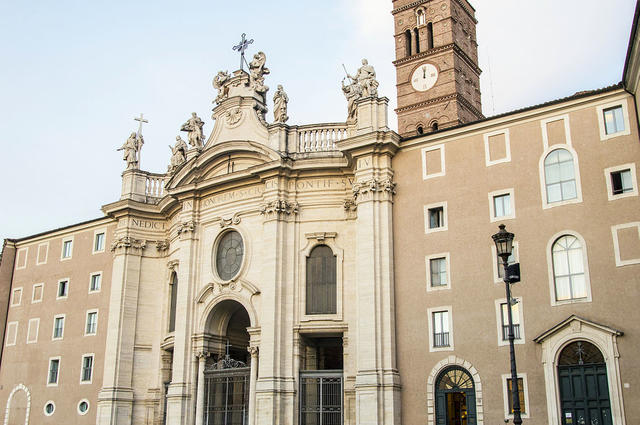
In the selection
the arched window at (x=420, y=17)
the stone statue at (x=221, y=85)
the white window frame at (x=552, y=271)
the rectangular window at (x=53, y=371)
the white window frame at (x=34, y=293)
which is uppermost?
the arched window at (x=420, y=17)

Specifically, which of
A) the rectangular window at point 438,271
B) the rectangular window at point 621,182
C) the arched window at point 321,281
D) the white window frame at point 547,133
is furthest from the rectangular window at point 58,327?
the rectangular window at point 621,182

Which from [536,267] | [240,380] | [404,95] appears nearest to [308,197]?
[240,380]

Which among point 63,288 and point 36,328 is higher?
point 63,288

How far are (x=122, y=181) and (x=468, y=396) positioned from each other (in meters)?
23.7

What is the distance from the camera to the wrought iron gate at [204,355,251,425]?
3366 centimetres

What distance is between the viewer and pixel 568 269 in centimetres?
2650

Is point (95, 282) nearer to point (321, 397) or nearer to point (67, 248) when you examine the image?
point (67, 248)

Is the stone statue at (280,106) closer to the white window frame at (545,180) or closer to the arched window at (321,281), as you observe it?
the arched window at (321,281)

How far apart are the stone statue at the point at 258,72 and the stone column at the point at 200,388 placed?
1329 cm

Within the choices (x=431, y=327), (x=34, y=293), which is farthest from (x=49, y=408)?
(x=431, y=327)

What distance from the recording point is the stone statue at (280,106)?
35531 mm

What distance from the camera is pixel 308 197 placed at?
1348 inches

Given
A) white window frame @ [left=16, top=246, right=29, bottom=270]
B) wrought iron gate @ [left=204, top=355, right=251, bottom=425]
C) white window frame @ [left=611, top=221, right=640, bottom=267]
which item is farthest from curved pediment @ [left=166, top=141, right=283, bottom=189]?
white window frame @ [left=611, top=221, right=640, bottom=267]

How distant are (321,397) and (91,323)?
16204 mm
